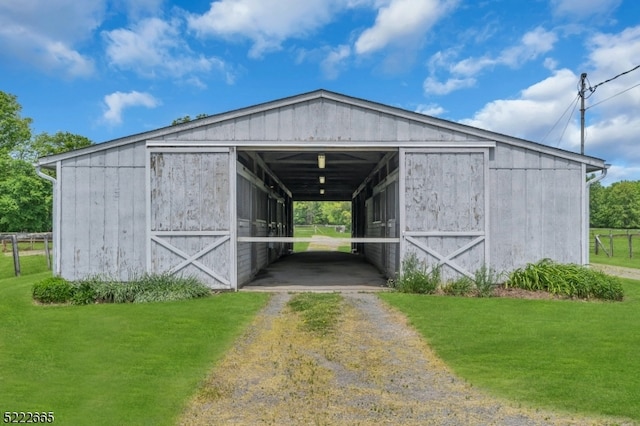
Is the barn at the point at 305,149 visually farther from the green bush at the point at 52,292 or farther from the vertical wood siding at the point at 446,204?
the green bush at the point at 52,292

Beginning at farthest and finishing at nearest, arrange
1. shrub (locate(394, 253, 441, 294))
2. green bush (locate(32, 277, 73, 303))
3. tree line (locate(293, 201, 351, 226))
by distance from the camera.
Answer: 1. tree line (locate(293, 201, 351, 226))
2. shrub (locate(394, 253, 441, 294))
3. green bush (locate(32, 277, 73, 303))

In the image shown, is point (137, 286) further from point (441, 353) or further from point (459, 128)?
point (459, 128)

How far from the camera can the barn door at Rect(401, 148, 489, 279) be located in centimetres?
1041

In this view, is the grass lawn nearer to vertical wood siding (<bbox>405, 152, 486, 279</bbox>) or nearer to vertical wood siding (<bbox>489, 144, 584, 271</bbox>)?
vertical wood siding (<bbox>405, 152, 486, 279</bbox>)

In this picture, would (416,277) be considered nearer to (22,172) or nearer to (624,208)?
(22,172)

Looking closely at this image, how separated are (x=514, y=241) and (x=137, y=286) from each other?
8.25 metres

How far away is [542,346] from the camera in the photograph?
6008 millimetres

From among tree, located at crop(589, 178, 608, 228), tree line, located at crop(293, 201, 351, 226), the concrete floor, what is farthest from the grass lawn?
tree, located at crop(589, 178, 608, 228)

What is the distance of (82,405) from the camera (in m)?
4.12

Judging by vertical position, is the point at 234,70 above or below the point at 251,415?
above

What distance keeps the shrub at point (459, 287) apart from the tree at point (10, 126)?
122ft

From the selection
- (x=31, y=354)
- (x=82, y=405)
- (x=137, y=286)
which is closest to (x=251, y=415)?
(x=82, y=405)

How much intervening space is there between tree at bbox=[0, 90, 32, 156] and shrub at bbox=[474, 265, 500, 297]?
37.6 metres

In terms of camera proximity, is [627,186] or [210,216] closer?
[210,216]
